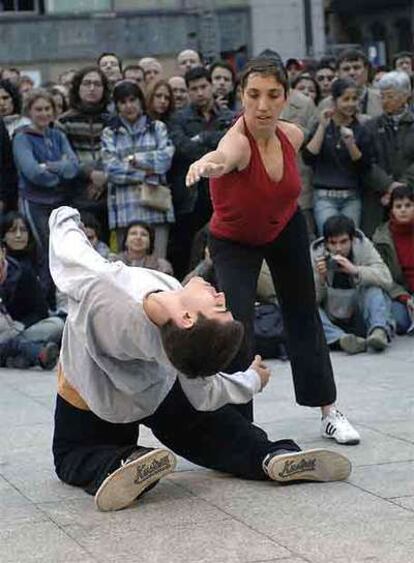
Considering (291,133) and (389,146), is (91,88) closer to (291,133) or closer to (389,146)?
(389,146)

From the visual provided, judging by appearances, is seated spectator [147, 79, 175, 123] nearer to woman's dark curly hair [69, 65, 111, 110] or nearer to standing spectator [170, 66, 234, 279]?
standing spectator [170, 66, 234, 279]

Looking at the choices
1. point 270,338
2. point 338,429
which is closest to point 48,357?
point 270,338

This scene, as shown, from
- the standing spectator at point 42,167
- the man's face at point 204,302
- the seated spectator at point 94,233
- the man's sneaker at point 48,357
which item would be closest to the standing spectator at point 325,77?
the standing spectator at point 42,167

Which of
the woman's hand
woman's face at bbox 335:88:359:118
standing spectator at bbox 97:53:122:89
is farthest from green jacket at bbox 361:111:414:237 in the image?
the woman's hand

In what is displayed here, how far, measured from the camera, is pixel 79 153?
33.3ft

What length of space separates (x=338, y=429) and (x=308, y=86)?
5237 millimetres

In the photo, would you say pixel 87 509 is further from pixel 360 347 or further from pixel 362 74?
pixel 362 74

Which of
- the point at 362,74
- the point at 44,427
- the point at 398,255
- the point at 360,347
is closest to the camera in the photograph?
the point at 44,427

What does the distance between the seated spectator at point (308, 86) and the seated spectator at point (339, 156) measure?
1.00 m

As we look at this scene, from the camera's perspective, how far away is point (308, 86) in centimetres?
1096

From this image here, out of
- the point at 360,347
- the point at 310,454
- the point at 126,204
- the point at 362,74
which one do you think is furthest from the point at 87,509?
the point at 362,74

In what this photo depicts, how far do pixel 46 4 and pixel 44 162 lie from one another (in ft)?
37.4

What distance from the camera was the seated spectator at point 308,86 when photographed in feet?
35.9

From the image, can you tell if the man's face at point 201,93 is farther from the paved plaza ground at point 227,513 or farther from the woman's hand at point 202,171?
the woman's hand at point 202,171
